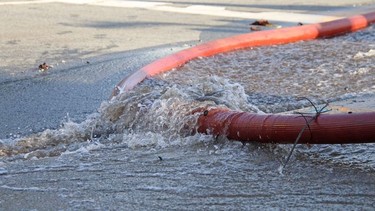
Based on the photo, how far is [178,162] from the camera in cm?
466

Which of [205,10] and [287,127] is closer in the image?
[287,127]

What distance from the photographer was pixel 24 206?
157 inches

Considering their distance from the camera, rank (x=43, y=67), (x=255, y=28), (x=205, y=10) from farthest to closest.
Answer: (x=205, y=10), (x=255, y=28), (x=43, y=67)

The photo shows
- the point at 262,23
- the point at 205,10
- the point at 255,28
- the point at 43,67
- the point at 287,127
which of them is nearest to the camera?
the point at 287,127

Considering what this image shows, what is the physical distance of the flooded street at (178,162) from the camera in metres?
4.00

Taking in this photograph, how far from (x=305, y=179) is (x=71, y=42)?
6052 mm

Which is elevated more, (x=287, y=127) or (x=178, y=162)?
(x=287, y=127)

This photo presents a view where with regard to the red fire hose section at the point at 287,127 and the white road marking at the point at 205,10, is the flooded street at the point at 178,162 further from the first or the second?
the white road marking at the point at 205,10

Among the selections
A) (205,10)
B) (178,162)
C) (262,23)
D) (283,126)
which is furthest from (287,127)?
(205,10)

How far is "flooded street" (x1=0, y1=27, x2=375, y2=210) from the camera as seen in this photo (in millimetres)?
4004

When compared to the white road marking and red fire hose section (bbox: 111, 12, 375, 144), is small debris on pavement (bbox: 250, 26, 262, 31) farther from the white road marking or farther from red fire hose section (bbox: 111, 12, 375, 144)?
red fire hose section (bbox: 111, 12, 375, 144)

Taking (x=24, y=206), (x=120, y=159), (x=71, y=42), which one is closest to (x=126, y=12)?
(x=71, y=42)

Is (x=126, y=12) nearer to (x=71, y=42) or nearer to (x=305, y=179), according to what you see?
(x=71, y=42)

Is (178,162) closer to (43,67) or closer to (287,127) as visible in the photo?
(287,127)
